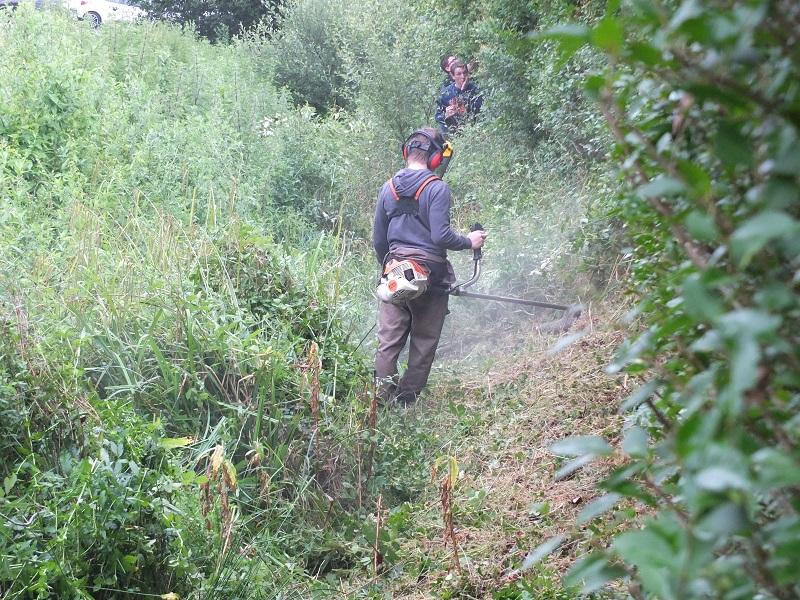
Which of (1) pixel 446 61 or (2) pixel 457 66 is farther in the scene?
(1) pixel 446 61

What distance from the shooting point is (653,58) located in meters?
1.24

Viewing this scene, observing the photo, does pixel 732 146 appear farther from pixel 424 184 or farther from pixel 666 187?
pixel 424 184

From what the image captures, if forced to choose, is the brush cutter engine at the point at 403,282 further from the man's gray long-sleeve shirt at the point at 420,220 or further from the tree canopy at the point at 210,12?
the tree canopy at the point at 210,12

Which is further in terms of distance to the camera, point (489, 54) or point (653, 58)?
point (489, 54)

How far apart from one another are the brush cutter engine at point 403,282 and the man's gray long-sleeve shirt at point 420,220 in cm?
25

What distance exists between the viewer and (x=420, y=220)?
24.1 ft

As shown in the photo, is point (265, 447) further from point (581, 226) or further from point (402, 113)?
point (402, 113)

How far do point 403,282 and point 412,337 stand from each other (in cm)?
66

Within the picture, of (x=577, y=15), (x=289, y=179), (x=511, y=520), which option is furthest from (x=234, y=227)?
(x=289, y=179)

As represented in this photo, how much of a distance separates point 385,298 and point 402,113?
254 inches

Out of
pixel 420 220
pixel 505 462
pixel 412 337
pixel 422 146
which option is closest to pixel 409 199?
pixel 420 220

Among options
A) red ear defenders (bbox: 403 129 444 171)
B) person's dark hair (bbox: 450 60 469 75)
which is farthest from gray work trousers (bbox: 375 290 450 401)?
person's dark hair (bbox: 450 60 469 75)

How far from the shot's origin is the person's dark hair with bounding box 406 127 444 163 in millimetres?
7332

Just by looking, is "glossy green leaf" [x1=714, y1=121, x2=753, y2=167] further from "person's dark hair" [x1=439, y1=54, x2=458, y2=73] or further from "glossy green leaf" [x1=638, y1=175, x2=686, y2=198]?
"person's dark hair" [x1=439, y1=54, x2=458, y2=73]
